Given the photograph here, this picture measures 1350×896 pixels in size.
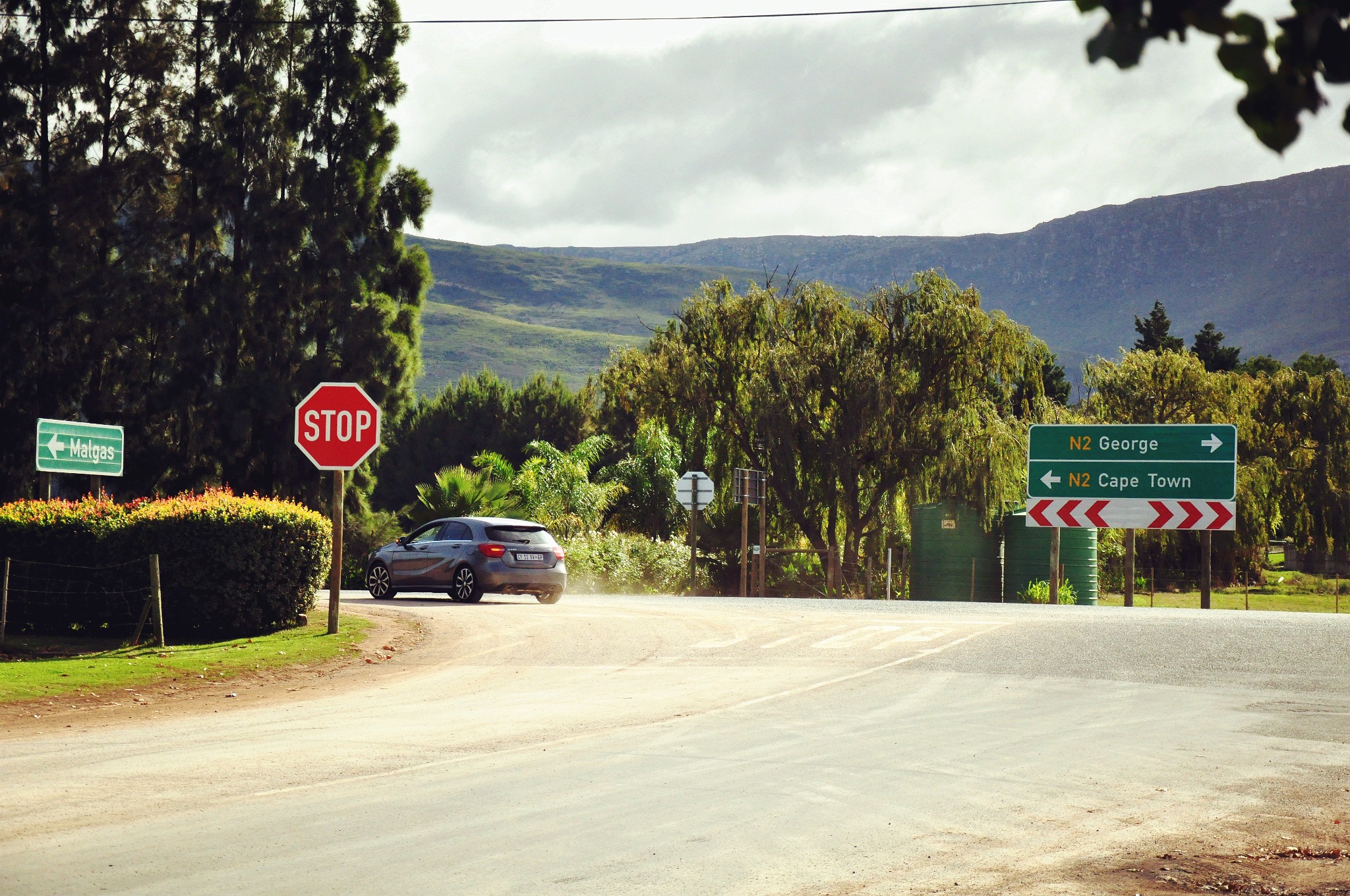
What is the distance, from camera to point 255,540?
1719 cm

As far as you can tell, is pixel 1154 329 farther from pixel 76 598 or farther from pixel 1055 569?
pixel 76 598

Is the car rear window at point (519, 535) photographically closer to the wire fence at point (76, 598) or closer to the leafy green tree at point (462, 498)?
the wire fence at point (76, 598)

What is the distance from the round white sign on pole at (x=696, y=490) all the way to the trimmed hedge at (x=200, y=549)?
1844cm

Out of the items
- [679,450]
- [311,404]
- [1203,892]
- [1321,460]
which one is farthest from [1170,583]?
[1203,892]

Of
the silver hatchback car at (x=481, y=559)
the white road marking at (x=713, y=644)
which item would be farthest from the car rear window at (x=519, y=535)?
the white road marking at (x=713, y=644)

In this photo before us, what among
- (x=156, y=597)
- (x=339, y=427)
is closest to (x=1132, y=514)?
(x=339, y=427)

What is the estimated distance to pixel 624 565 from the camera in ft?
125

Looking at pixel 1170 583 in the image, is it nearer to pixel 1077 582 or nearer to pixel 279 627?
pixel 1077 582

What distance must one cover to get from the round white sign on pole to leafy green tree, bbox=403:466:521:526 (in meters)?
4.71

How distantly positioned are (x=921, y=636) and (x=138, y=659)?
1020 centimetres

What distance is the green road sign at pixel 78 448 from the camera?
63.1 ft

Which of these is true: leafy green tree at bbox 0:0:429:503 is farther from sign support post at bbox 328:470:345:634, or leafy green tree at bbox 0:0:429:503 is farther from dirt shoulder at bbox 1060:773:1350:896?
dirt shoulder at bbox 1060:773:1350:896

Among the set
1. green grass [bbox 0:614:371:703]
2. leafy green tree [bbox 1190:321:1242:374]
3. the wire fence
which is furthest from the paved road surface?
leafy green tree [bbox 1190:321:1242:374]

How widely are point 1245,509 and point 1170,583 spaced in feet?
28.5
